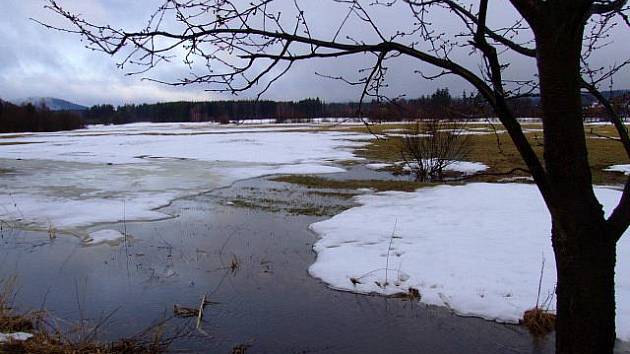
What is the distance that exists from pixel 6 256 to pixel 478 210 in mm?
9827

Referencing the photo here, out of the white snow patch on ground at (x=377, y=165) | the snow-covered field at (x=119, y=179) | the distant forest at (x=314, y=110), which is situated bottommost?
the white snow patch on ground at (x=377, y=165)

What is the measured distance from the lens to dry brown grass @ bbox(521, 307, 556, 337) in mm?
5660

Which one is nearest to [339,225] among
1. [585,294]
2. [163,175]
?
[585,294]

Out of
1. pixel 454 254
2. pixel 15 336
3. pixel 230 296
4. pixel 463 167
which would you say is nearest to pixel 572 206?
pixel 230 296

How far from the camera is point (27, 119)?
91875 millimetres

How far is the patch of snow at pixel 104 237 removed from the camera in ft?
31.9

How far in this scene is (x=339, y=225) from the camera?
10914 mm

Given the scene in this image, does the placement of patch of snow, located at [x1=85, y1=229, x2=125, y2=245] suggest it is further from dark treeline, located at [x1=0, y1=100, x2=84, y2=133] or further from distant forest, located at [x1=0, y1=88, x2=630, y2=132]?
dark treeline, located at [x1=0, y1=100, x2=84, y2=133]

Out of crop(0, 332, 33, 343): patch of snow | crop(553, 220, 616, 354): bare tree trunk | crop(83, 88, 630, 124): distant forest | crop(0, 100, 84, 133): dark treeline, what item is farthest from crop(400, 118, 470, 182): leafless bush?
crop(0, 100, 84, 133): dark treeline

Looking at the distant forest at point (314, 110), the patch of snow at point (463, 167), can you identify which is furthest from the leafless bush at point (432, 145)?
the distant forest at point (314, 110)

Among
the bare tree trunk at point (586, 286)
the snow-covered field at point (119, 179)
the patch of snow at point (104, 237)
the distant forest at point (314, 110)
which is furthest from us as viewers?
the snow-covered field at point (119, 179)

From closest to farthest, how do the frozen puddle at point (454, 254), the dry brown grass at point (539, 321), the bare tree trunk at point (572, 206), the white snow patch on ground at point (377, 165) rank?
1. the bare tree trunk at point (572, 206)
2. the dry brown grass at point (539, 321)
3. the frozen puddle at point (454, 254)
4. the white snow patch on ground at point (377, 165)

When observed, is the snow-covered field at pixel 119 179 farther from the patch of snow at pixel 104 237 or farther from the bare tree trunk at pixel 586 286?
the bare tree trunk at pixel 586 286

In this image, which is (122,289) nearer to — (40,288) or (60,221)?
(40,288)
